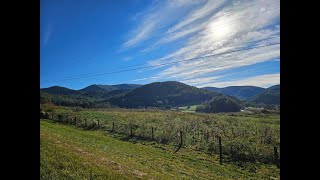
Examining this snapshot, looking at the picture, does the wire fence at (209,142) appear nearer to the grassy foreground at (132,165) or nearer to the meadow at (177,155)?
the meadow at (177,155)

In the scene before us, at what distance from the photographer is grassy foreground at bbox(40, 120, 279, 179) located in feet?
34.8

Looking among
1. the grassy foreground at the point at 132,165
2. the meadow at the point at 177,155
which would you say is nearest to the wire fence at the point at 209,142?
the meadow at the point at 177,155

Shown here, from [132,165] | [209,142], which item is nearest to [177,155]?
[209,142]

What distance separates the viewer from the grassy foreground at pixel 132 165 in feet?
Result: 34.8

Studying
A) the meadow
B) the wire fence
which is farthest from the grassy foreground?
the wire fence

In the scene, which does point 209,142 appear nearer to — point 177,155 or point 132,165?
point 177,155

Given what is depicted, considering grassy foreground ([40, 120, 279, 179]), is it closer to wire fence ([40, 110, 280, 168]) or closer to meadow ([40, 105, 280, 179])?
meadow ([40, 105, 280, 179])
